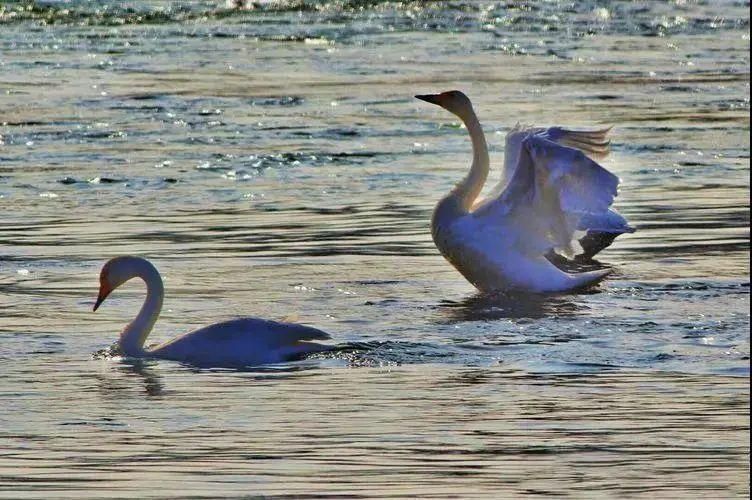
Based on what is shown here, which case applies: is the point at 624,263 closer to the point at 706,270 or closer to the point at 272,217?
the point at 706,270

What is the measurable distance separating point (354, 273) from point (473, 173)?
111cm

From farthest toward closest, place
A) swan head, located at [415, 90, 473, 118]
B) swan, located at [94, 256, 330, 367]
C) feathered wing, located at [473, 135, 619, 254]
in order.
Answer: swan head, located at [415, 90, 473, 118]
feathered wing, located at [473, 135, 619, 254]
swan, located at [94, 256, 330, 367]

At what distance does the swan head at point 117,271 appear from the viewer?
10.6 metres

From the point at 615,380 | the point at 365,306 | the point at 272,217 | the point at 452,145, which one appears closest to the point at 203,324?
the point at 365,306

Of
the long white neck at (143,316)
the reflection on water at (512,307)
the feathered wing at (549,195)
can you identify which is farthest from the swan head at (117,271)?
the feathered wing at (549,195)

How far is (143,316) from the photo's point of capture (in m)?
10.2

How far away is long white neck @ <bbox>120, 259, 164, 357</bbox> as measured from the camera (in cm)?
1004

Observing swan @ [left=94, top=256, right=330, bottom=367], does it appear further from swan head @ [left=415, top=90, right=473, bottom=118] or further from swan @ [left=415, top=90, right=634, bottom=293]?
swan head @ [left=415, top=90, right=473, bottom=118]

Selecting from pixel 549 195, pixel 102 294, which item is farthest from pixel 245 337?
pixel 549 195

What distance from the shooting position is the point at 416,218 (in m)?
14.8

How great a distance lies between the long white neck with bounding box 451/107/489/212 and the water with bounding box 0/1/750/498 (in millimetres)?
607

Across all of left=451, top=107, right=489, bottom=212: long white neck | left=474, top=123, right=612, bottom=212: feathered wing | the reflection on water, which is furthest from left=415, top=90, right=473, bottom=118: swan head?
the reflection on water

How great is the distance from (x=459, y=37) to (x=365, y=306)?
17.0 metres

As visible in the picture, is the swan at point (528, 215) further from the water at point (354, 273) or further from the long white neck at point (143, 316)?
the long white neck at point (143, 316)
